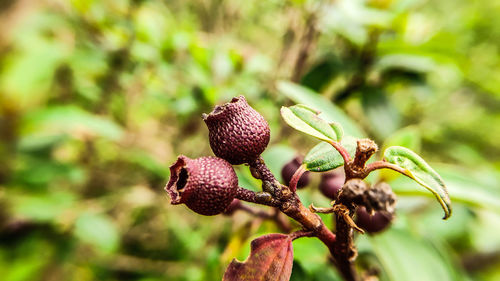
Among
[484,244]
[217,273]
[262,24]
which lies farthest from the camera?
[262,24]

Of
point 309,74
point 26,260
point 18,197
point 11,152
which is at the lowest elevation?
point 26,260

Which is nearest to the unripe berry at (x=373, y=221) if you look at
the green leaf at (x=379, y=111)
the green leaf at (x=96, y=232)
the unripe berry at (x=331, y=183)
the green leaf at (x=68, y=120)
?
the unripe berry at (x=331, y=183)

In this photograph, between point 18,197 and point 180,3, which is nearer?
point 18,197

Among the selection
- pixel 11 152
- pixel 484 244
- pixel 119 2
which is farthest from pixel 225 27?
pixel 484 244

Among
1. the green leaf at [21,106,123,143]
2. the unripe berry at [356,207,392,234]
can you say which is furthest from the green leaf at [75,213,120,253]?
the unripe berry at [356,207,392,234]

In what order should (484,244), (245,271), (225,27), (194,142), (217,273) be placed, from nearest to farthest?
1. (245,271)
2. (217,273)
3. (484,244)
4. (225,27)
5. (194,142)

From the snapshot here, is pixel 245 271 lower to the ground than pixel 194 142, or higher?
higher

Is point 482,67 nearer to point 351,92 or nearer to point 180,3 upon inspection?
point 351,92
